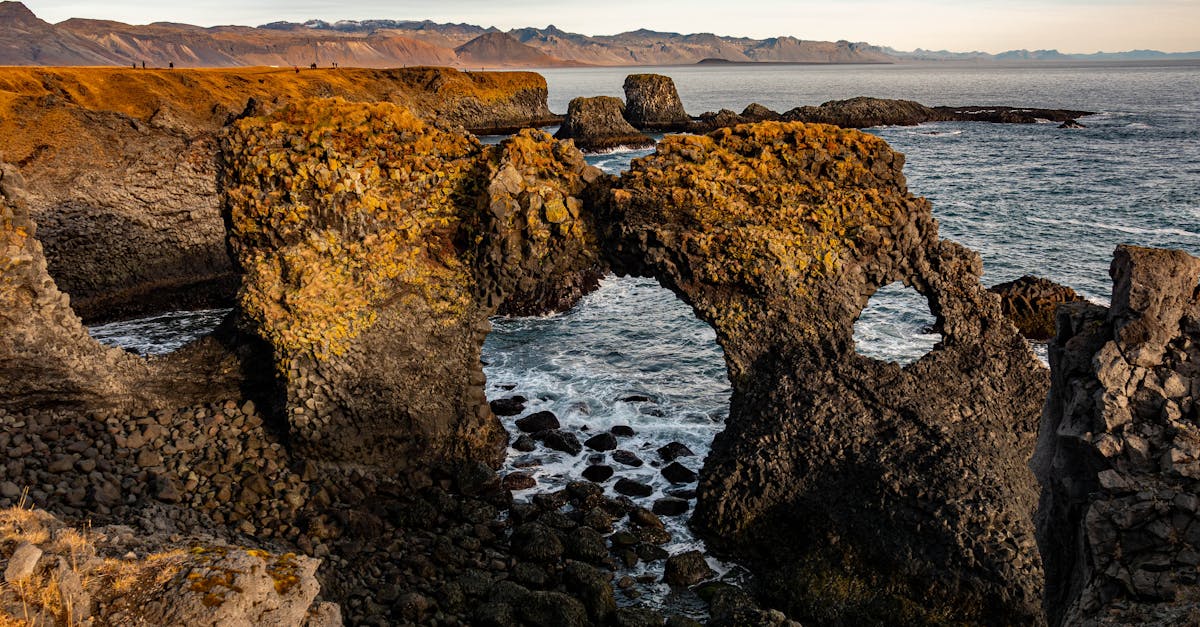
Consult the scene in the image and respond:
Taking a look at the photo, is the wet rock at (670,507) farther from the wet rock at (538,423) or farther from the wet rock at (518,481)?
the wet rock at (538,423)

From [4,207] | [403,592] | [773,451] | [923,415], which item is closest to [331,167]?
[4,207]

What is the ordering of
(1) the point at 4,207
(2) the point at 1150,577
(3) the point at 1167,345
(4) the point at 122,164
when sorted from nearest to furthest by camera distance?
(2) the point at 1150,577 → (3) the point at 1167,345 → (1) the point at 4,207 → (4) the point at 122,164

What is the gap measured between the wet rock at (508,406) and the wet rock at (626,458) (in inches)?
157

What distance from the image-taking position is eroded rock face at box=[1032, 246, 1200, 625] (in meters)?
9.00

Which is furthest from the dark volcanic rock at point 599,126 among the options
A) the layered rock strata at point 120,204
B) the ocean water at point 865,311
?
the layered rock strata at point 120,204

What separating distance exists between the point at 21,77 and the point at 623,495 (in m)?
52.5

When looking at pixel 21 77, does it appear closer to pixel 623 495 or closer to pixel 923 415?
pixel 623 495

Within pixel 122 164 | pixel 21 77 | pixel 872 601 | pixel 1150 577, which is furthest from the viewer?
pixel 21 77

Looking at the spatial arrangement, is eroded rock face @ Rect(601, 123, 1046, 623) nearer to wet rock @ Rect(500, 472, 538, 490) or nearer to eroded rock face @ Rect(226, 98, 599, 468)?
eroded rock face @ Rect(226, 98, 599, 468)

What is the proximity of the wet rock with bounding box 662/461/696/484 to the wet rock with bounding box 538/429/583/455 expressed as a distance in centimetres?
265

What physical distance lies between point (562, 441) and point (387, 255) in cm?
710

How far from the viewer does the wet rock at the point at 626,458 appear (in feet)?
71.3

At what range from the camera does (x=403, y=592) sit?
15.7 meters

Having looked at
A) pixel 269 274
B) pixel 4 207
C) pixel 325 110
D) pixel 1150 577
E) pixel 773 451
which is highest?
pixel 325 110
